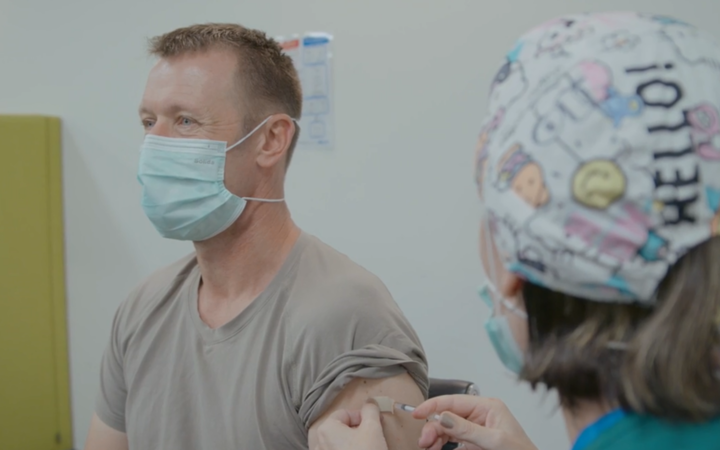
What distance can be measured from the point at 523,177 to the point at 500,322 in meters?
0.19

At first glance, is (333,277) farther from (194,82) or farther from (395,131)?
(395,131)

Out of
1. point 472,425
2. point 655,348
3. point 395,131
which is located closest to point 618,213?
point 655,348

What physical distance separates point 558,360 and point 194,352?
2.81 feet

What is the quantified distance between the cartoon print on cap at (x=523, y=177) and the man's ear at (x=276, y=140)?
847mm

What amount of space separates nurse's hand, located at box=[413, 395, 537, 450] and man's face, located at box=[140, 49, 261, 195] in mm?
640

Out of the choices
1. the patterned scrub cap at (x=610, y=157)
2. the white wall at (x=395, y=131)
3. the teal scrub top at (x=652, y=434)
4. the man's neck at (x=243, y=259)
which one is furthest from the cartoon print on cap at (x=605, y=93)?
the white wall at (x=395, y=131)

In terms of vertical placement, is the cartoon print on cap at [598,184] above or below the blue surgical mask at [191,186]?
above

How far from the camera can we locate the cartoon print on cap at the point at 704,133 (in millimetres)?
601

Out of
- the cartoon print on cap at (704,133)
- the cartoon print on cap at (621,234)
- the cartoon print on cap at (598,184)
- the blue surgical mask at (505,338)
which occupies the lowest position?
the blue surgical mask at (505,338)

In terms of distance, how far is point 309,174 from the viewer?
254 cm

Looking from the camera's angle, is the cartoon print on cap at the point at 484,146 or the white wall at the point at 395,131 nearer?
the cartoon print on cap at the point at 484,146

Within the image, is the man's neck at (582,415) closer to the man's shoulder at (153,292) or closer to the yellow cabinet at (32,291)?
the man's shoulder at (153,292)

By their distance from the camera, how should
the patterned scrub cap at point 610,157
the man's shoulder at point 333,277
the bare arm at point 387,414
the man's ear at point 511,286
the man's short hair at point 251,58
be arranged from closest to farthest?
the patterned scrub cap at point 610,157 < the man's ear at point 511,286 < the bare arm at point 387,414 < the man's shoulder at point 333,277 < the man's short hair at point 251,58

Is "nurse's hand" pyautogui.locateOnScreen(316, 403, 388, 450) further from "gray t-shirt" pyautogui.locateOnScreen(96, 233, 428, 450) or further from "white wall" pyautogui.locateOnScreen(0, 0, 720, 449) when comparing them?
"white wall" pyautogui.locateOnScreen(0, 0, 720, 449)
